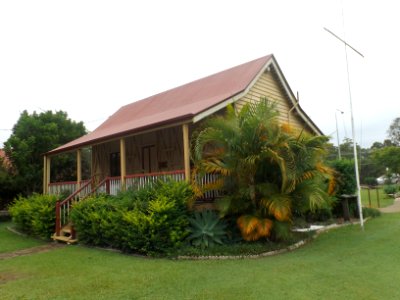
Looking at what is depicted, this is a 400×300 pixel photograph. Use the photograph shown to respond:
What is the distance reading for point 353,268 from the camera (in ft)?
23.1

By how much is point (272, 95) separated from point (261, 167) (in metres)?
6.42

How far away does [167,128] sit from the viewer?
1484 cm

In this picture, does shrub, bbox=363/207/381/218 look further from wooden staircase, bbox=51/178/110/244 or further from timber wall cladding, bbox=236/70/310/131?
wooden staircase, bbox=51/178/110/244

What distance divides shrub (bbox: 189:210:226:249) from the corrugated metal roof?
302cm

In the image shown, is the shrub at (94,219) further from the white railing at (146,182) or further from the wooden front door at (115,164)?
the wooden front door at (115,164)

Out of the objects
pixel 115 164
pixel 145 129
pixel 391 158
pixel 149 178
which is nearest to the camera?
pixel 149 178

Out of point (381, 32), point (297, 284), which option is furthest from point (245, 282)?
point (381, 32)

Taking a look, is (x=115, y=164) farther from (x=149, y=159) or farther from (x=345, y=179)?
(x=345, y=179)

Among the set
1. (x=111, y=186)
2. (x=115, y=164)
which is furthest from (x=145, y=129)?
(x=115, y=164)

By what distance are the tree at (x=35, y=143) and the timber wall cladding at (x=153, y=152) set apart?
4.20 m

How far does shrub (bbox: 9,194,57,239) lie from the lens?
13.3m

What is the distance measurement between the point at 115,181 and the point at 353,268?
8691 millimetres

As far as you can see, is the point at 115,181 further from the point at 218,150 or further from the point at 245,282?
the point at 245,282

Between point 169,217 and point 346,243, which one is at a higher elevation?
point 169,217
